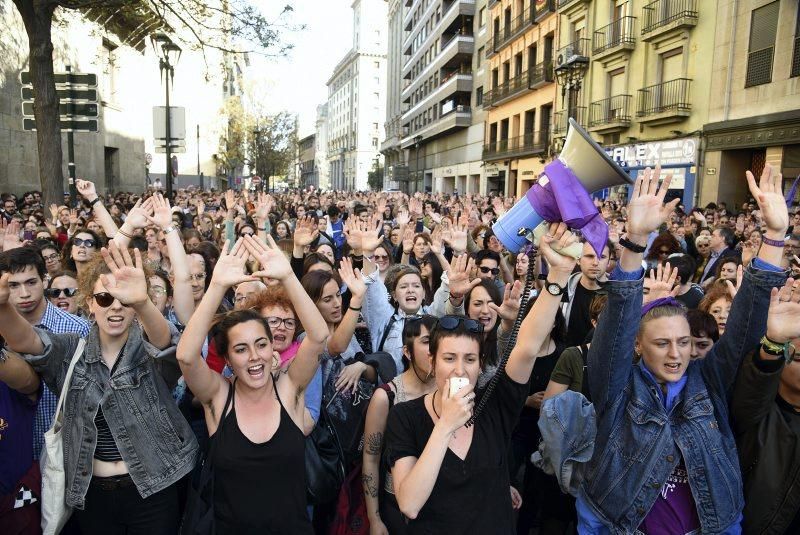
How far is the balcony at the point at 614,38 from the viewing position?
20.8m

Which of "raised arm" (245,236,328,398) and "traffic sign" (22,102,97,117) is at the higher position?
"traffic sign" (22,102,97,117)

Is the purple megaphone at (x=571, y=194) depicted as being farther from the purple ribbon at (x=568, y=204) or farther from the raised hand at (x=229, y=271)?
the raised hand at (x=229, y=271)

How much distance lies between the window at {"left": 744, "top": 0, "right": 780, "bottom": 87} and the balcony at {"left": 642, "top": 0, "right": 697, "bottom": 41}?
7.96 feet

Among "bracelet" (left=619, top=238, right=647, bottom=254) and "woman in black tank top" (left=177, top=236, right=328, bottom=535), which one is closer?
"bracelet" (left=619, top=238, right=647, bottom=254)

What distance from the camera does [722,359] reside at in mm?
2494

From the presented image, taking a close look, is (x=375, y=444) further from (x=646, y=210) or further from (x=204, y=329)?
(x=646, y=210)

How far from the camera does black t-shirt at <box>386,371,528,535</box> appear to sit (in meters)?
2.16

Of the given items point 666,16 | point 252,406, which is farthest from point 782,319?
point 666,16

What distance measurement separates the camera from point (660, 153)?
760 inches

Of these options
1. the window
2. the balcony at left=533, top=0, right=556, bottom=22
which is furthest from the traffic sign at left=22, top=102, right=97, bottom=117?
the balcony at left=533, top=0, right=556, bottom=22

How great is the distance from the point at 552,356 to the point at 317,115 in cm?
13278

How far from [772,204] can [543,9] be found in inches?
1155

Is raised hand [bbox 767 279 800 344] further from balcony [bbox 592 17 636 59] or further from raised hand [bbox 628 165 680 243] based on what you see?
balcony [bbox 592 17 636 59]

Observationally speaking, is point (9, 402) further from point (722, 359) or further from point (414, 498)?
point (722, 359)
